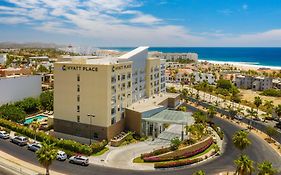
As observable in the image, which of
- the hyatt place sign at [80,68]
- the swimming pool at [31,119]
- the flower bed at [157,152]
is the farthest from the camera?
the swimming pool at [31,119]

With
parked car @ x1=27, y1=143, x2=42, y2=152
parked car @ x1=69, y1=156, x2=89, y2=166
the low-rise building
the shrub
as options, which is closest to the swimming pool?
parked car @ x1=27, y1=143, x2=42, y2=152

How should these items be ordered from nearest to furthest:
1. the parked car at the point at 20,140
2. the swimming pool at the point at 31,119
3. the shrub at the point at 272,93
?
the parked car at the point at 20,140 < the swimming pool at the point at 31,119 < the shrub at the point at 272,93

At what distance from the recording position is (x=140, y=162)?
219ft

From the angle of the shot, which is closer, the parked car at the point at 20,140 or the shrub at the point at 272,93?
the parked car at the point at 20,140

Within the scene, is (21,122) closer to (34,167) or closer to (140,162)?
(34,167)

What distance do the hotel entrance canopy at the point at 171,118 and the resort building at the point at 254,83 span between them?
110 metres

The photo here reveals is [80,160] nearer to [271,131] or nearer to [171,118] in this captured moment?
[171,118]

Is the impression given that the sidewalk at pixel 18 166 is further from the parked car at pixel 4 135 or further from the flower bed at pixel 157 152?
the flower bed at pixel 157 152

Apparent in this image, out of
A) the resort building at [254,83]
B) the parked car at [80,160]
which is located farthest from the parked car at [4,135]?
the resort building at [254,83]

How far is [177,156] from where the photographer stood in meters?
69.9

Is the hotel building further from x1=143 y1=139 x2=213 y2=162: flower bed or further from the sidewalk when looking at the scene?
the sidewalk

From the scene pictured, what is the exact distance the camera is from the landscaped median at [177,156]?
66.0 metres

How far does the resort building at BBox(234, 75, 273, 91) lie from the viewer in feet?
600

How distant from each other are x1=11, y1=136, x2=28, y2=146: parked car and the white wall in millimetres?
31388
